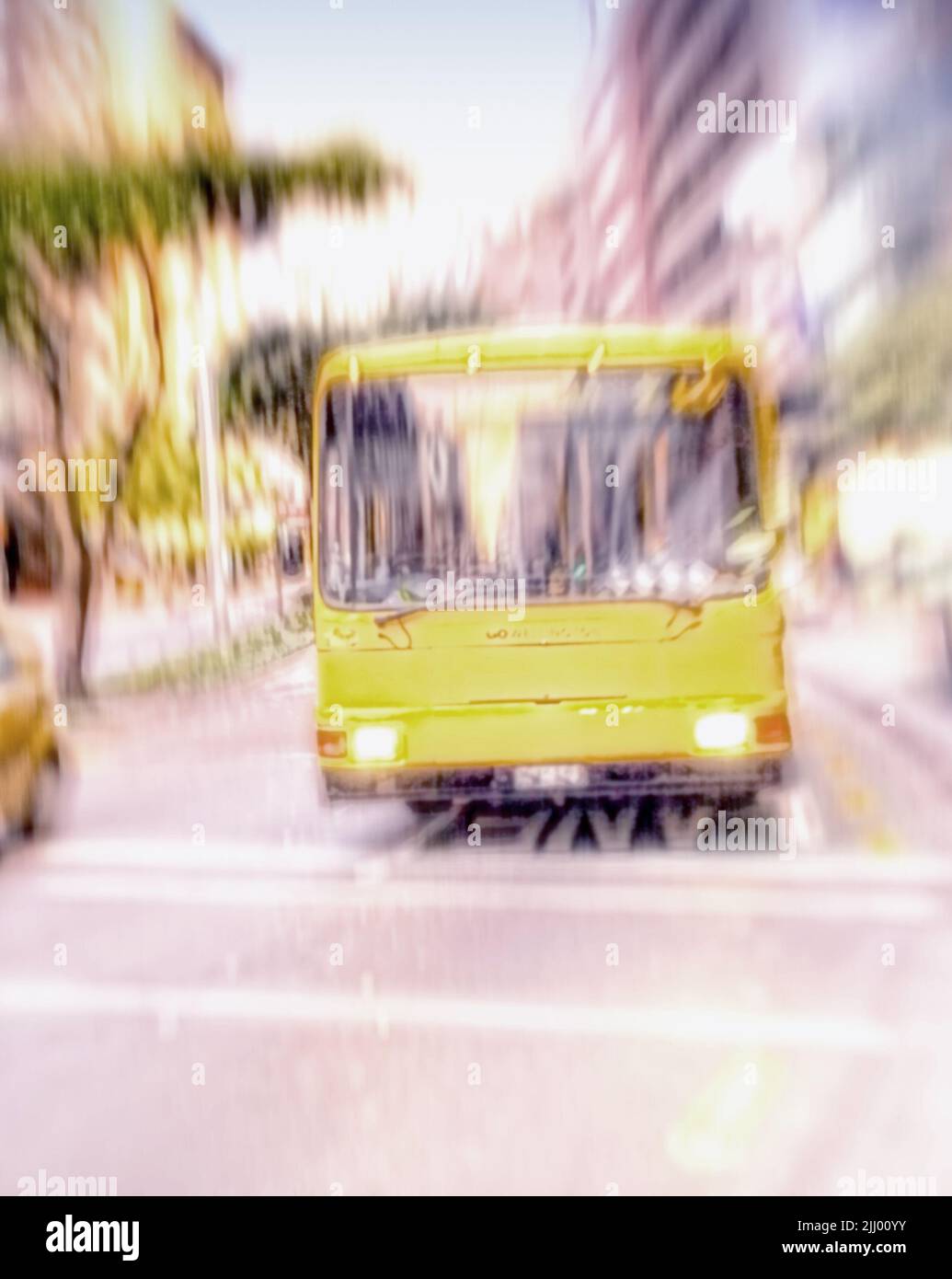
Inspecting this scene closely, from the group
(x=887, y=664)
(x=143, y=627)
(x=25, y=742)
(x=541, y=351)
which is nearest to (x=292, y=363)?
(x=887, y=664)

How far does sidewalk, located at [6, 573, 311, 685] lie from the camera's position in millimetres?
26609

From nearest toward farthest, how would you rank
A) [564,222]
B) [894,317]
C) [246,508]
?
[894,317] → [246,508] → [564,222]

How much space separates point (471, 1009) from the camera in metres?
5.78

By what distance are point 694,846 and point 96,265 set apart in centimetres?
1260

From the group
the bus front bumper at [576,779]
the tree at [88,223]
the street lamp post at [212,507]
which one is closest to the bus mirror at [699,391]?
the bus front bumper at [576,779]

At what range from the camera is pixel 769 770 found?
858 cm

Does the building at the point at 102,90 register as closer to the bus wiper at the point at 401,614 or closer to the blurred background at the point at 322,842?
the blurred background at the point at 322,842

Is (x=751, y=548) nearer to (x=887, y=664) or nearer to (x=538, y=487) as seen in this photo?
(x=538, y=487)

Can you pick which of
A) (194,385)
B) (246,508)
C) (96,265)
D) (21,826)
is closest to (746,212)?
(246,508)

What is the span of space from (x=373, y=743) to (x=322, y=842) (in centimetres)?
120

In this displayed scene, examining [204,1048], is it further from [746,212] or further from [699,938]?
[746,212]

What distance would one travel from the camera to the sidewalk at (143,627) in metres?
26.6

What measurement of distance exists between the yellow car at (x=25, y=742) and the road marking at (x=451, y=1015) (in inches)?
124

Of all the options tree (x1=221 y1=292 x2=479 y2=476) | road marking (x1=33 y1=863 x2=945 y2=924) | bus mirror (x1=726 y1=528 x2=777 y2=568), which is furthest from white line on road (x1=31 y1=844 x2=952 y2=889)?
tree (x1=221 y1=292 x2=479 y2=476)
